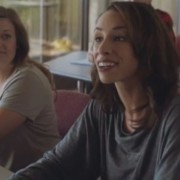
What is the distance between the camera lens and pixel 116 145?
126 centimetres

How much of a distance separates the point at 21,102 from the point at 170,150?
Result: 2.41ft

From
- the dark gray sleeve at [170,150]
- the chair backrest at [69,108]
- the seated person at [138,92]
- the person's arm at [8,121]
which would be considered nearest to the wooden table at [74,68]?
the chair backrest at [69,108]

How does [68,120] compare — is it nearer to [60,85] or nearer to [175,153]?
[175,153]

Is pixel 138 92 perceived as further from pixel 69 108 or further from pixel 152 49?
pixel 69 108

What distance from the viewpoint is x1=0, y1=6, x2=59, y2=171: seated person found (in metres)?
1.65

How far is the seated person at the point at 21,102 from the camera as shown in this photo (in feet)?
5.41

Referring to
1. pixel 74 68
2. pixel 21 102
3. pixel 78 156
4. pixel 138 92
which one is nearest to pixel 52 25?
pixel 74 68

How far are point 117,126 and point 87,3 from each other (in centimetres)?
372

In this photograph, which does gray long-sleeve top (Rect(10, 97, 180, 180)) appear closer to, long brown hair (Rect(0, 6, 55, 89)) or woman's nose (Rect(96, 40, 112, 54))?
woman's nose (Rect(96, 40, 112, 54))

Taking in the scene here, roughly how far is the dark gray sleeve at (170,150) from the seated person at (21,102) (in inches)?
27.3

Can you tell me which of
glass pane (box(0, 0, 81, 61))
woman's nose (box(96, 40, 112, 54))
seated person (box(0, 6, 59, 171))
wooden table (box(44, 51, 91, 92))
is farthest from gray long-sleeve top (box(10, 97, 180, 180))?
glass pane (box(0, 0, 81, 61))

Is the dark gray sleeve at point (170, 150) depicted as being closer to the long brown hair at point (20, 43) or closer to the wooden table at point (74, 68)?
the long brown hair at point (20, 43)

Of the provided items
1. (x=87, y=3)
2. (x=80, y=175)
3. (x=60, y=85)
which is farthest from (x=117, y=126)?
(x=87, y=3)

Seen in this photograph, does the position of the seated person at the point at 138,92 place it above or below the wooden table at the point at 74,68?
above
